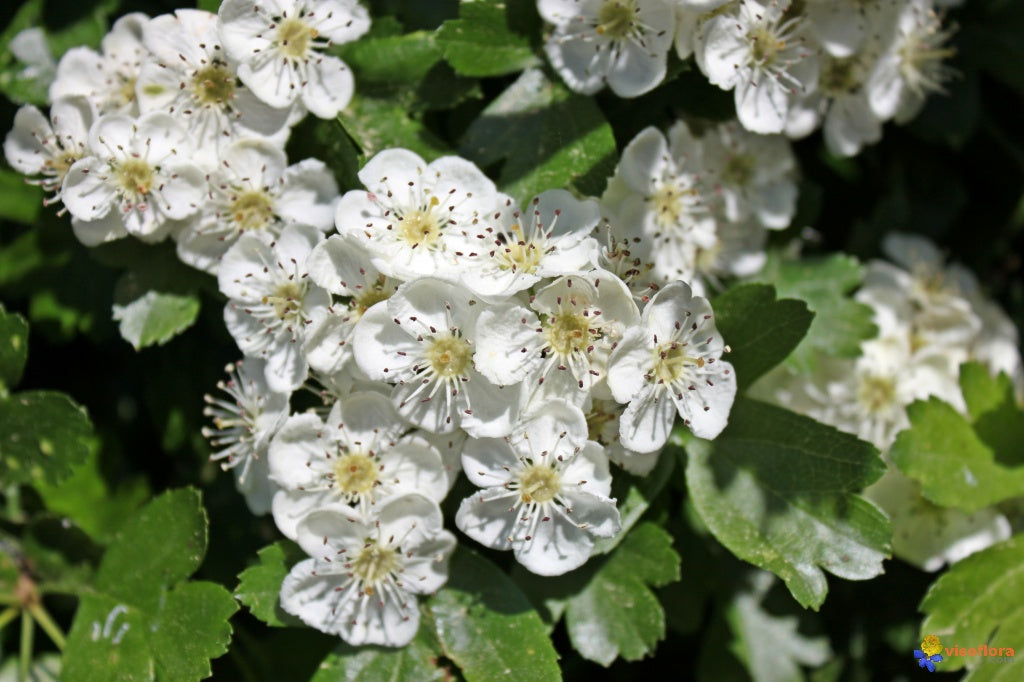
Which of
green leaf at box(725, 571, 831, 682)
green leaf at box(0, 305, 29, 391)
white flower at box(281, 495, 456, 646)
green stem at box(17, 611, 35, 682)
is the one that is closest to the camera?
white flower at box(281, 495, 456, 646)

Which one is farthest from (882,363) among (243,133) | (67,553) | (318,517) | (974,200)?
(67,553)

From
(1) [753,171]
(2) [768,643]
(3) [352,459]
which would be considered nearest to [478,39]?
(1) [753,171]

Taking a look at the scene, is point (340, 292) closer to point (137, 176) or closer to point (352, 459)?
point (352, 459)

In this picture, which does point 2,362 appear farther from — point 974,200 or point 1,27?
point 974,200

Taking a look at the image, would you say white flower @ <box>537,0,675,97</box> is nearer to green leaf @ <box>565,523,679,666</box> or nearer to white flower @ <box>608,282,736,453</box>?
white flower @ <box>608,282,736,453</box>

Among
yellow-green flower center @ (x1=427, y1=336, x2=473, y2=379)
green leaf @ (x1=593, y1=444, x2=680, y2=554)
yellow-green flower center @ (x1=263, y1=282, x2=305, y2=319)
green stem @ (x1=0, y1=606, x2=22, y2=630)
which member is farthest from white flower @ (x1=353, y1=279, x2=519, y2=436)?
green stem @ (x1=0, y1=606, x2=22, y2=630)
